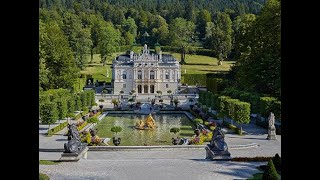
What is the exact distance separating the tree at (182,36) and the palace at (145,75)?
23661 mm

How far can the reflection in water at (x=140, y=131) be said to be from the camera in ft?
81.4

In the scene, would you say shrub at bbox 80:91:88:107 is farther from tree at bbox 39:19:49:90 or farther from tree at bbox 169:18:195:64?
tree at bbox 169:18:195:64

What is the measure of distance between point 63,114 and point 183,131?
784 cm

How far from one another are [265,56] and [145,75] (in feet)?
103

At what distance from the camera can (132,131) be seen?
2917 centimetres

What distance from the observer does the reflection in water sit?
24.8 m

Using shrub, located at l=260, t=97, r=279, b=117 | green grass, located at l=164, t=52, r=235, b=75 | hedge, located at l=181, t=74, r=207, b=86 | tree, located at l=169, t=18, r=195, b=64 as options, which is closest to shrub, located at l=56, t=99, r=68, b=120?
shrub, located at l=260, t=97, r=279, b=117

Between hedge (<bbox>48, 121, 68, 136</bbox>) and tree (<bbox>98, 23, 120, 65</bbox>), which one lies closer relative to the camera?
hedge (<bbox>48, 121, 68, 136</bbox>)

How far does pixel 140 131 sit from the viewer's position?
95.7ft

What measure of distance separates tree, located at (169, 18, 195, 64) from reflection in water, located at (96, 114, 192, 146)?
4768 cm

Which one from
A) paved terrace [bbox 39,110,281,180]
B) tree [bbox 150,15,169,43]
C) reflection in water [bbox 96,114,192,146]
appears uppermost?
tree [bbox 150,15,169,43]

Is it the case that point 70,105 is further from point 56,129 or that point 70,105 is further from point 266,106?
point 266,106
